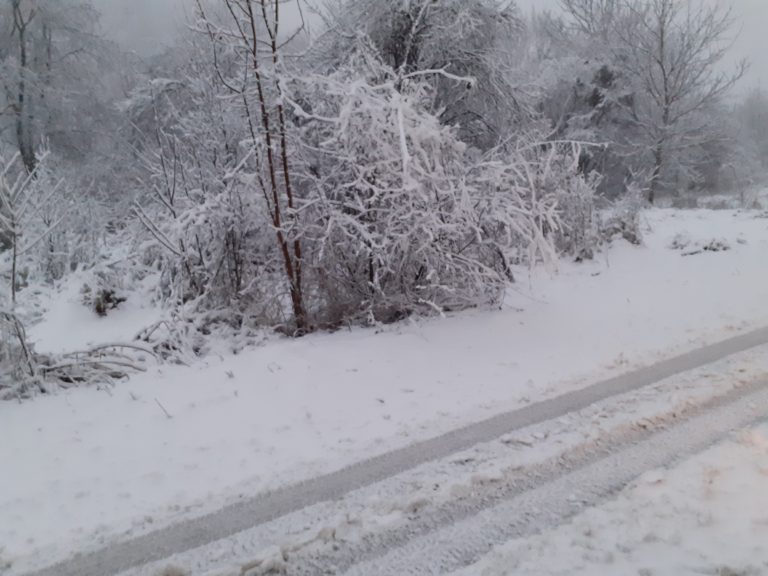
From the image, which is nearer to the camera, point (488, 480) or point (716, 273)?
point (488, 480)

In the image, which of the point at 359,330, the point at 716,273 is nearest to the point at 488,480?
the point at 359,330

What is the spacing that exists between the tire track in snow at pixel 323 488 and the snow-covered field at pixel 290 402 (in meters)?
0.12

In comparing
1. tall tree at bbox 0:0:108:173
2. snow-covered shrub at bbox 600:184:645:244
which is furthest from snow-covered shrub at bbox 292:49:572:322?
tall tree at bbox 0:0:108:173

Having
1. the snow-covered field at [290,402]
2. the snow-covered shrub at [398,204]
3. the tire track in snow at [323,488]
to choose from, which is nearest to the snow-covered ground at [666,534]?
the tire track in snow at [323,488]

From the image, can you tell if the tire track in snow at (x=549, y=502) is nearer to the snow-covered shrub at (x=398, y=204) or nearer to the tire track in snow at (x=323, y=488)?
the tire track in snow at (x=323, y=488)

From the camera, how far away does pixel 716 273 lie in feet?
30.6

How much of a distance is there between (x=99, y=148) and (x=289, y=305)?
1603cm

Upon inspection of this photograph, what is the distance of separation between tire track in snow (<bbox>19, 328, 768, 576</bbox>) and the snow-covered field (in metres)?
0.12

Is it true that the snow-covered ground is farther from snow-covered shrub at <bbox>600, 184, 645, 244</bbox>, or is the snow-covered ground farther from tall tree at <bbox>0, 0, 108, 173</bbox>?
tall tree at <bbox>0, 0, 108, 173</bbox>

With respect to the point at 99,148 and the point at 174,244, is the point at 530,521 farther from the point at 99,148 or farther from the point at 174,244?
the point at 99,148

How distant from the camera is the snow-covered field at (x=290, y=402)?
11.5ft

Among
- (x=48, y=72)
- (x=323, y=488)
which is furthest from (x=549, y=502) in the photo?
(x=48, y=72)

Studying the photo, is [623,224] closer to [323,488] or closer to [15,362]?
[323,488]

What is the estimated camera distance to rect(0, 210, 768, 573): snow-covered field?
3.50 metres
